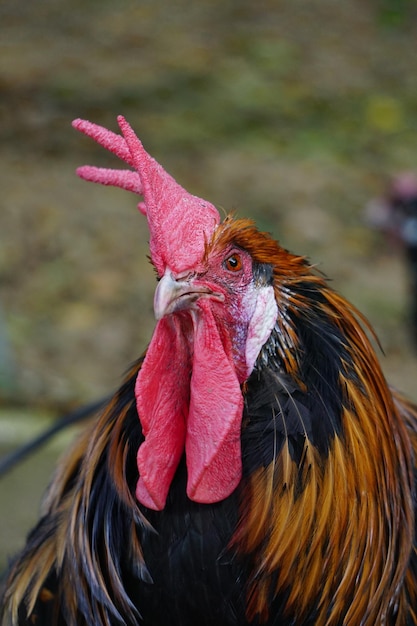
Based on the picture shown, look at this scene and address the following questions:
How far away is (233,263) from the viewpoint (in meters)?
1.43

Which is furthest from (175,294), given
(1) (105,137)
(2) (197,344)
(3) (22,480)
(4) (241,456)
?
(3) (22,480)

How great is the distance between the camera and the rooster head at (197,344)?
55.2 inches

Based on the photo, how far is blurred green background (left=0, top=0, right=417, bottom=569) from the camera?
4.01 meters

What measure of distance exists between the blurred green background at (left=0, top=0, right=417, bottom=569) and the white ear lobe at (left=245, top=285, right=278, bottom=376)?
2074 mm

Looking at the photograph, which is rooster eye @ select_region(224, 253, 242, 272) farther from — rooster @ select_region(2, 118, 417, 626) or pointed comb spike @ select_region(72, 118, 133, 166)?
pointed comb spike @ select_region(72, 118, 133, 166)

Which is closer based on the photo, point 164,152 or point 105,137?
point 105,137

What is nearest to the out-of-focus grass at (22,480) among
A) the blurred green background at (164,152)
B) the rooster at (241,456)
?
the blurred green background at (164,152)

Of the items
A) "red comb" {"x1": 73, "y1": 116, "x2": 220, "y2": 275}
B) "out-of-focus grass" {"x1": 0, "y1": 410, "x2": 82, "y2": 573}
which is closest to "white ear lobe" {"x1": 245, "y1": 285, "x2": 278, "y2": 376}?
"red comb" {"x1": 73, "y1": 116, "x2": 220, "y2": 275}

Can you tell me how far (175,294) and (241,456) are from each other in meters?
0.35

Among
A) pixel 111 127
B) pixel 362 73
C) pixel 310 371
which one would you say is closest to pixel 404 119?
pixel 362 73

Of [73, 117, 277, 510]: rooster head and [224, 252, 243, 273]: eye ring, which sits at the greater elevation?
[224, 252, 243, 273]: eye ring

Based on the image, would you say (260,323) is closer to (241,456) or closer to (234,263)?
(234,263)

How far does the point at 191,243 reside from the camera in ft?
4.63

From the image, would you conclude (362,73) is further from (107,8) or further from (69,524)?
(69,524)
